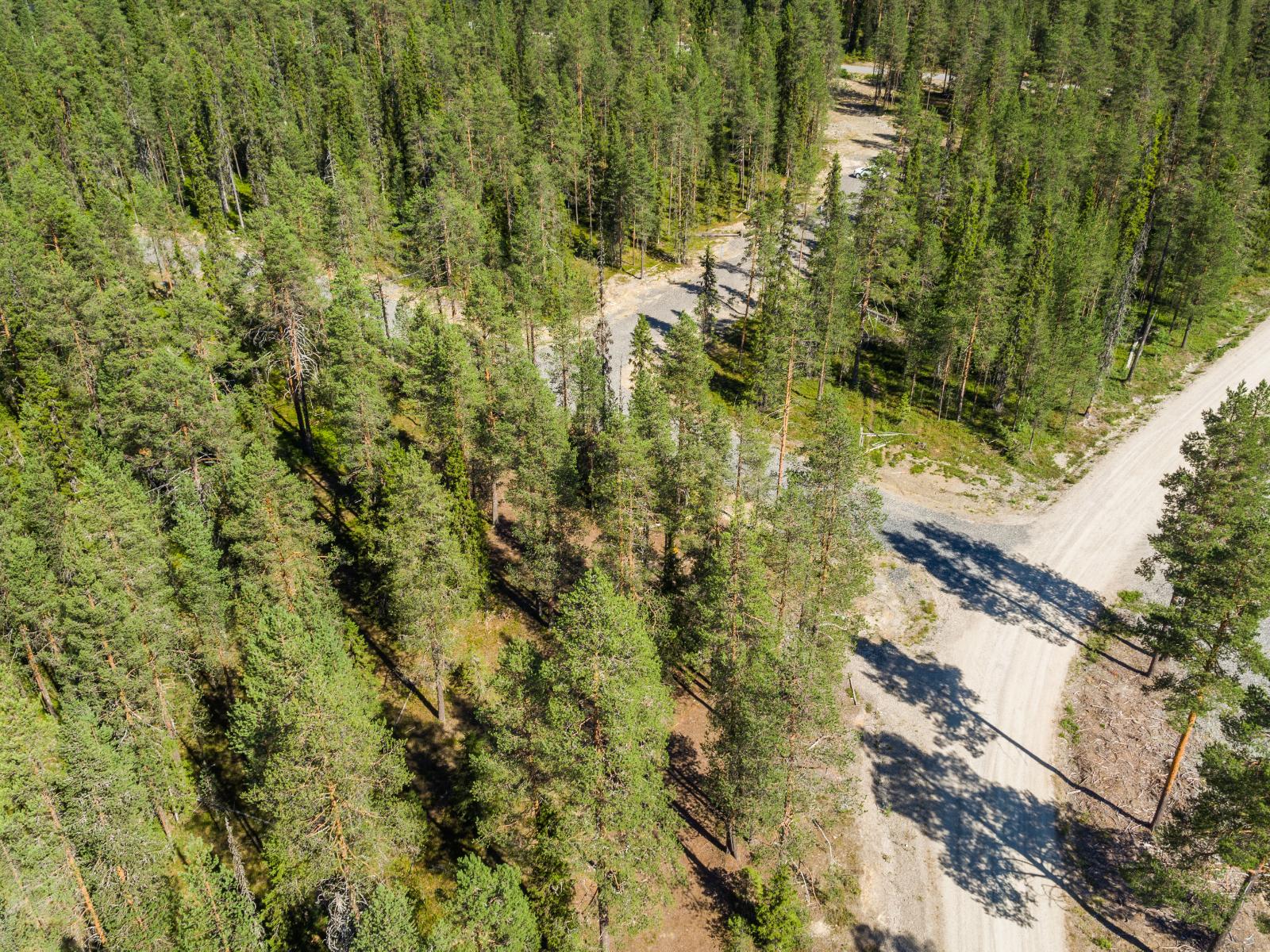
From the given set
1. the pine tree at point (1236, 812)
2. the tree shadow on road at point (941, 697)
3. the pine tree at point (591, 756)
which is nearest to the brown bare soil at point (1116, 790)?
the tree shadow on road at point (941, 697)

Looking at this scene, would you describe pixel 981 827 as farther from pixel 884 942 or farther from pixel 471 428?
pixel 471 428

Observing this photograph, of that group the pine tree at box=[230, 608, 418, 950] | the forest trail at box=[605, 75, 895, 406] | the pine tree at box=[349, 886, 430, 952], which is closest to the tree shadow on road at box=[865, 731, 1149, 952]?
the pine tree at box=[349, 886, 430, 952]

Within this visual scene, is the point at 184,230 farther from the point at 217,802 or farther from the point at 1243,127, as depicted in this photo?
the point at 1243,127

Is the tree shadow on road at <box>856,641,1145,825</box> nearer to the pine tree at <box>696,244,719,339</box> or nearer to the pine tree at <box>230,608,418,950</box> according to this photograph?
the pine tree at <box>230,608,418,950</box>

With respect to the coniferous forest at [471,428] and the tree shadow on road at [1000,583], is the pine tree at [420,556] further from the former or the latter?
the tree shadow on road at [1000,583]

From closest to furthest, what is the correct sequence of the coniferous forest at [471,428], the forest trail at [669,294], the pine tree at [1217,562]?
the coniferous forest at [471,428] → the pine tree at [1217,562] → the forest trail at [669,294]
